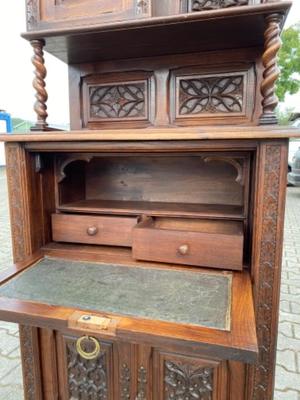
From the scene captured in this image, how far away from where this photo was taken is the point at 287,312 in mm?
1865

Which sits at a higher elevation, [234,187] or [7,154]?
[7,154]

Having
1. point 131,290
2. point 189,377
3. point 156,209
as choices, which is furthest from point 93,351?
point 156,209

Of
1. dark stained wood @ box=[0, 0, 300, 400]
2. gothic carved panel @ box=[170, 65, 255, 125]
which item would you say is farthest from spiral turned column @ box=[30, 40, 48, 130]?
gothic carved panel @ box=[170, 65, 255, 125]

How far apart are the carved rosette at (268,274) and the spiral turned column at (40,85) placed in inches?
28.3

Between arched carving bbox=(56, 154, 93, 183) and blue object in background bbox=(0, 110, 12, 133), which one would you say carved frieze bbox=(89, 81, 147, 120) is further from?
blue object in background bbox=(0, 110, 12, 133)

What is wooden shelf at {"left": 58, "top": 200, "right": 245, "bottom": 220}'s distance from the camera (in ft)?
3.24

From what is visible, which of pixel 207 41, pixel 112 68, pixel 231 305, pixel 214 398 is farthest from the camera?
pixel 112 68

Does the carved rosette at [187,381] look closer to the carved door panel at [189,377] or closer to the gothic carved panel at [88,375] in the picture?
the carved door panel at [189,377]

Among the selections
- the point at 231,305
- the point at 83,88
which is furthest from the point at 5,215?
the point at 231,305

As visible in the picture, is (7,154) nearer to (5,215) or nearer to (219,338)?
(219,338)

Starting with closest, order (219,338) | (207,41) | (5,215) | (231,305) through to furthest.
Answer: (219,338) → (231,305) → (207,41) → (5,215)

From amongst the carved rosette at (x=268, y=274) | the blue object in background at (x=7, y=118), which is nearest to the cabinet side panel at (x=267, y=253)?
the carved rosette at (x=268, y=274)

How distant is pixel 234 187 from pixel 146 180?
0.36m

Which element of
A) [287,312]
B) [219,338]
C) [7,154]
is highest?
[7,154]
